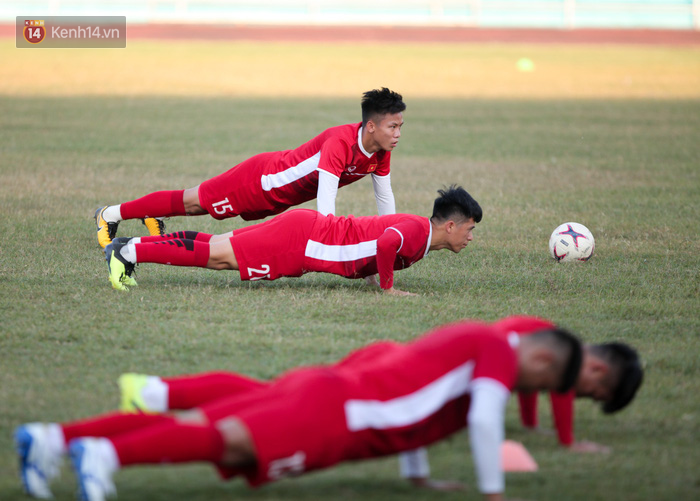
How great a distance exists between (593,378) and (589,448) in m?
0.50

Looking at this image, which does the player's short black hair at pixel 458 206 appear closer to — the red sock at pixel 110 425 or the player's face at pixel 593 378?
the player's face at pixel 593 378

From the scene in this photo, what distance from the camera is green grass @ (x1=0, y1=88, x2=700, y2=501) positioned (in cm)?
337

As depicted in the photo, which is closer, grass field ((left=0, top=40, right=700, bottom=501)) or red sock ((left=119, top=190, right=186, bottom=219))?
grass field ((left=0, top=40, right=700, bottom=501))

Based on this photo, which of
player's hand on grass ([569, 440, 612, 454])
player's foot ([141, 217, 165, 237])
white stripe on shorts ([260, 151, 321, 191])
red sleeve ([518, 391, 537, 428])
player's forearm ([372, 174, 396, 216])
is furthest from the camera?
Result: player's foot ([141, 217, 165, 237])

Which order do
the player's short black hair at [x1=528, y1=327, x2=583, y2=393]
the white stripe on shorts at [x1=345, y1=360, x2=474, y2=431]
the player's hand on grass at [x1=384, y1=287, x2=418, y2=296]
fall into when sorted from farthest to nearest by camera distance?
the player's hand on grass at [x1=384, y1=287, x2=418, y2=296] → the player's short black hair at [x1=528, y1=327, x2=583, y2=393] → the white stripe on shorts at [x1=345, y1=360, x2=474, y2=431]

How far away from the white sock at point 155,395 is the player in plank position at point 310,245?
2.47 metres

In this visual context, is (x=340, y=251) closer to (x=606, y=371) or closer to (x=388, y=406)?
(x=606, y=371)

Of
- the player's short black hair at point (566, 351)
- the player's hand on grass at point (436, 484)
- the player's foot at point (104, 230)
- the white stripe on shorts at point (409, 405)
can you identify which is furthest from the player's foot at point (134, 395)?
the player's foot at point (104, 230)

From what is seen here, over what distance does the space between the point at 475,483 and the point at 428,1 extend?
35.5 meters

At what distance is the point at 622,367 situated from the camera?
10.4 ft

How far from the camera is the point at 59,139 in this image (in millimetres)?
12305

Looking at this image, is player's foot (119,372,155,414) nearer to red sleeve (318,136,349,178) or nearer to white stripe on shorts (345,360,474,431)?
white stripe on shorts (345,360,474,431)

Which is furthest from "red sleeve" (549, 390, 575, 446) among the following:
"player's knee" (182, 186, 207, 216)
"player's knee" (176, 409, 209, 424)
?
"player's knee" (182, 186, 207, 216)

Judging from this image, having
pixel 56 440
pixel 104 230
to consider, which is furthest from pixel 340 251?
pixel 56 440
